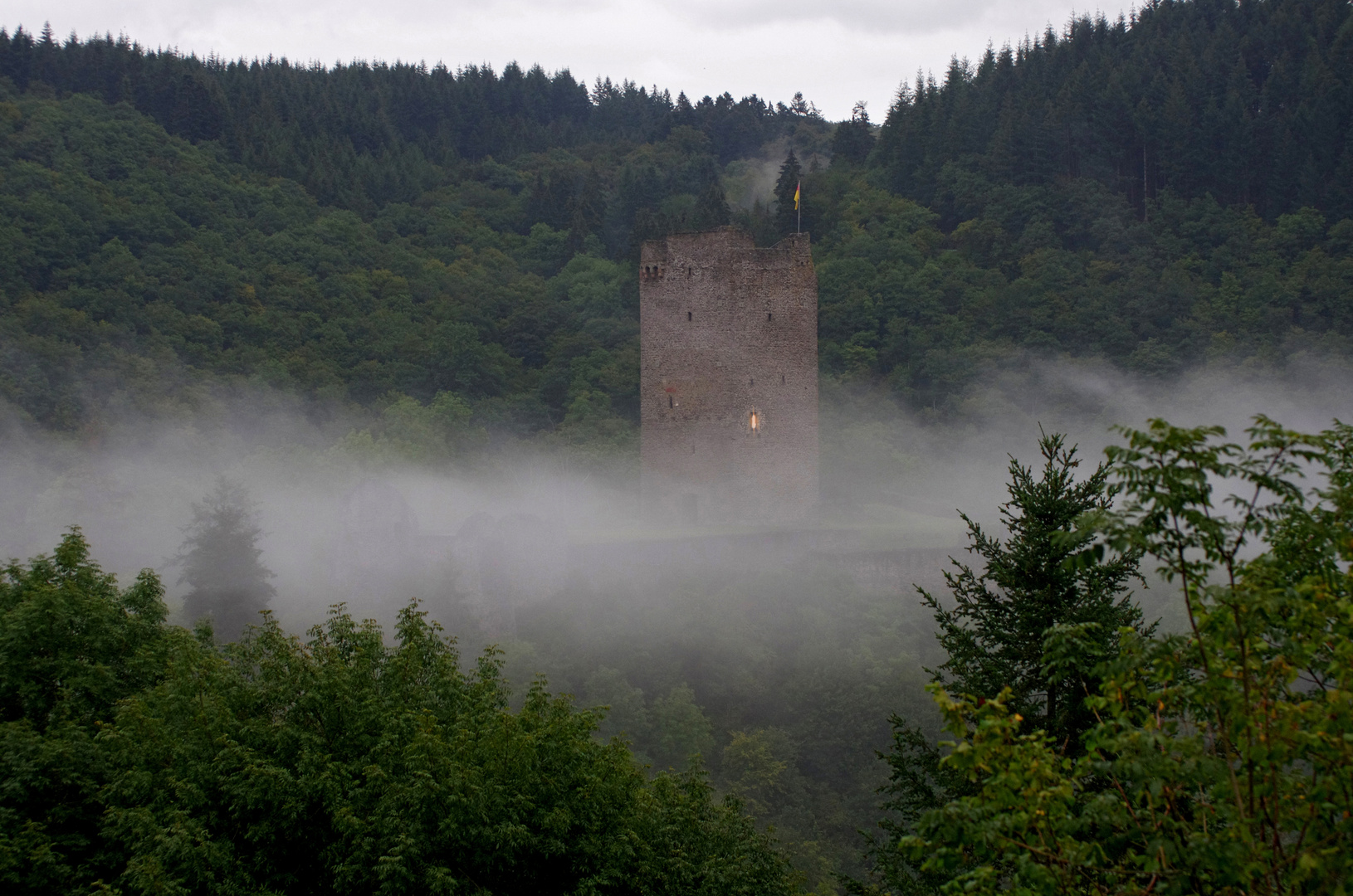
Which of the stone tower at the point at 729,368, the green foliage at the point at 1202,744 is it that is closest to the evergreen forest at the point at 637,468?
the green foliage at the point at 1202,744

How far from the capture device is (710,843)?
13.5 metres

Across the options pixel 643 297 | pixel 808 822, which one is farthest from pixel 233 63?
pixel 808 822

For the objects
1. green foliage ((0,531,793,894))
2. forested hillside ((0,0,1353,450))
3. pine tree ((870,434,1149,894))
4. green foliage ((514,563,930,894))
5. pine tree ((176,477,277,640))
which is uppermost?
forested hillside ((0,0,1353,450))

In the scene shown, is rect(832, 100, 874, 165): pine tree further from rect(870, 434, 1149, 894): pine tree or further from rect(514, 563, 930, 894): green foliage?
rect(870, 434, 1149, 894): pine tree

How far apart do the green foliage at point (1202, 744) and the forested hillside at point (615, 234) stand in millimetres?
35757

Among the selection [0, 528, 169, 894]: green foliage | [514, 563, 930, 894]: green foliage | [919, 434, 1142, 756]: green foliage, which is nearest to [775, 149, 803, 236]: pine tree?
[514, 563, 930, 894]: green foliage

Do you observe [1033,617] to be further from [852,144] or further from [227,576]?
[852,144]

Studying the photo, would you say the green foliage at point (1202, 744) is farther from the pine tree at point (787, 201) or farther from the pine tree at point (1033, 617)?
the pine tree at point (787, 201)

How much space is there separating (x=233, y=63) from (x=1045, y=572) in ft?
265

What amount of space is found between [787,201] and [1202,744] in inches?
2039

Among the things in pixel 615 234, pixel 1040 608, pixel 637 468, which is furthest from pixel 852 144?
pixel 1040 608

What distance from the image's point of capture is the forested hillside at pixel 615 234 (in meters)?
48.2

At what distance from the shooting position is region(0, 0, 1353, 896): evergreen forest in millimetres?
6613

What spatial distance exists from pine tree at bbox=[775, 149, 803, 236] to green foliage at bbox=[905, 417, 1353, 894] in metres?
44.4
